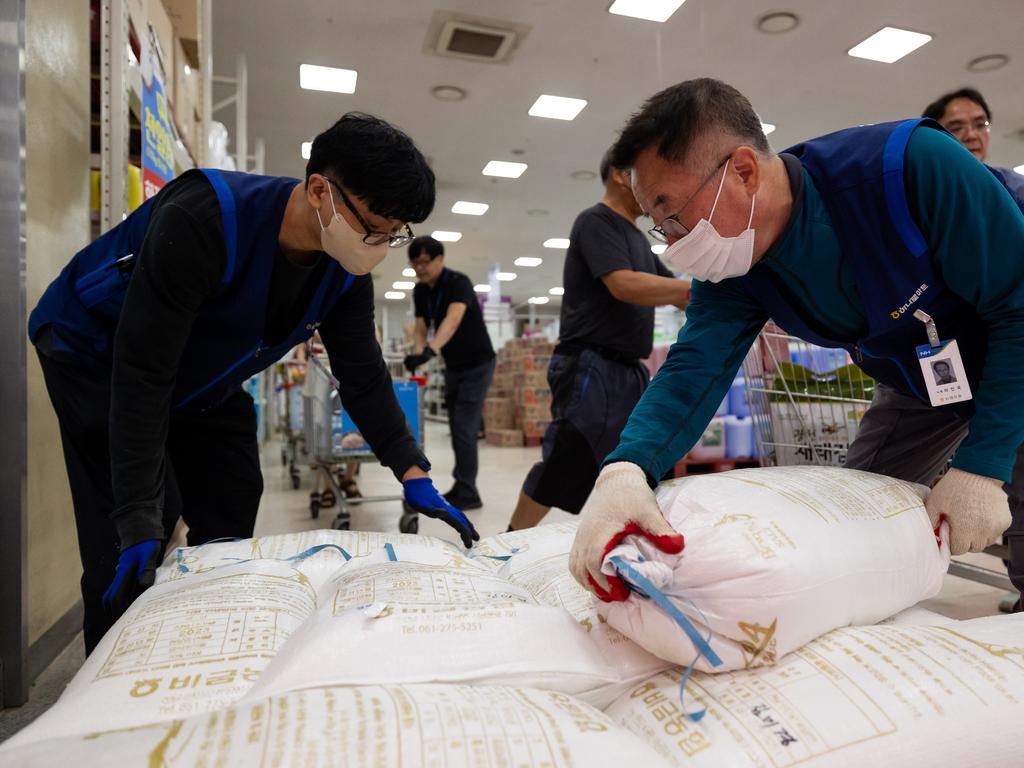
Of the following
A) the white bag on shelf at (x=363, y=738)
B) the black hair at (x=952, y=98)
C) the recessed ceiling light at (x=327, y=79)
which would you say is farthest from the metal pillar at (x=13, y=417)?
the recessed ceiling light at (x=327, y=79)

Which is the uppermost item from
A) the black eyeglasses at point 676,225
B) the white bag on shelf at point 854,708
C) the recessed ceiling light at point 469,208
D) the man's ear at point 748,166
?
the recessed ceiling light at point 469,208

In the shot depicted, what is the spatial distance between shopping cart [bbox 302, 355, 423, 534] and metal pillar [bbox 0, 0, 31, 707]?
5.31 ft

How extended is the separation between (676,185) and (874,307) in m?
0.35

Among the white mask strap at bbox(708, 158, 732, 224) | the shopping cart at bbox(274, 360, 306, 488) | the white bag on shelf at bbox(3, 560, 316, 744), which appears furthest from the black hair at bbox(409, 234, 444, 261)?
the white bag on shelf at bbox(3, 560, 316, 744)

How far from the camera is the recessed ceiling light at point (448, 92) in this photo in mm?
6070

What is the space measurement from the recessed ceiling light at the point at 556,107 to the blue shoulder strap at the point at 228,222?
18.5 feet

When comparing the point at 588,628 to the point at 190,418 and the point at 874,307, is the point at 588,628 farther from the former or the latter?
the point at 190,418

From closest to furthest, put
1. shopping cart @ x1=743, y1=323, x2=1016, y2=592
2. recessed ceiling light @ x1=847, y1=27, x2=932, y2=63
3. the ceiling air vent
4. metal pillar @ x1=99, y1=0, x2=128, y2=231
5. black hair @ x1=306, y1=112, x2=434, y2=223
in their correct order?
black hair @ x1=306, y1=112, x2=434, y2=223
shopping cart @ x1=743, y1=323, x2=1016, y2=592
metal pillar @ x1=99, y1=0, x2=128, y2=231
the ceiling air vent
recessed ceiling light @ x1=847, y1=27, x2=932, y2=63

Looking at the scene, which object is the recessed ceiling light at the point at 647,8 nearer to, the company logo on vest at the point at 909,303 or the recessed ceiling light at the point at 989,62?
the recessed ceiling light at the point at 989,62

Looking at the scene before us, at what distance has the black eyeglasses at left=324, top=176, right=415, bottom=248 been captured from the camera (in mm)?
1171

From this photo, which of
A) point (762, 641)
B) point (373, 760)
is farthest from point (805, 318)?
point (373, 760)

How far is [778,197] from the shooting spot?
3.43 ft

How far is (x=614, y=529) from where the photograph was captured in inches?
33.2

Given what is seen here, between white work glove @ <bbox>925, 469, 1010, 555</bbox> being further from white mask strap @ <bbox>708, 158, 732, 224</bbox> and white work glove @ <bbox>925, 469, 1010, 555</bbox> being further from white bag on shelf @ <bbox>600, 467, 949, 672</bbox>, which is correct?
white mask strap @ <bbox>708, 158, 732, 224</bbox>
